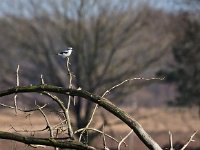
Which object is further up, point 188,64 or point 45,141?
point 188,64

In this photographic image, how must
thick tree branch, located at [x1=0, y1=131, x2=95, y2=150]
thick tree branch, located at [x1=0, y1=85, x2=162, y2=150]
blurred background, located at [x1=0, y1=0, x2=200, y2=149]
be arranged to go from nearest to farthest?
thick tree branch, located at [x1=0, y1=131, x2=95, y2=150] < thick tree branch, located at [x1=0, y1=85, x2=162, y2=150] < blurred background, located at [x1=0, y1=0, x2=200, y2=149]

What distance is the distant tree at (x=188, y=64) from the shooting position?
42125 millimetres

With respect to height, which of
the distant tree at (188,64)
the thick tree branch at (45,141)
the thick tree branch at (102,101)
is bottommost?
the thick tree branch at (45,141)

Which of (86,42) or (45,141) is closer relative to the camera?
(45,141)

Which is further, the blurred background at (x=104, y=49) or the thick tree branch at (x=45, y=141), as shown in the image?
the blurred background at (x=104, y=49)

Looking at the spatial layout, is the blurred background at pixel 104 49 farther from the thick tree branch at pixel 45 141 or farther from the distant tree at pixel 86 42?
the thick tree branch at pixel 45 141

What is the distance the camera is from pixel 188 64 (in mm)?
42875

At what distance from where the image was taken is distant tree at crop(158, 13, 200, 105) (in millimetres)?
42125

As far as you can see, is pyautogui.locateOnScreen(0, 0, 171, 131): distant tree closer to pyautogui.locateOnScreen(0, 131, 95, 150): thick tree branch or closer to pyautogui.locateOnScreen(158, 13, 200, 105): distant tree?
pyautogui.locateOnScreen(158, 13, 200, 105): distant tree

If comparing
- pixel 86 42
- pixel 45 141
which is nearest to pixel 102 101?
pixel 45 141

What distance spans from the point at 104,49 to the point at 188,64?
477cm

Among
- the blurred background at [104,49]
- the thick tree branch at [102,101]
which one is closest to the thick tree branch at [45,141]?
the thick tree branch at [102,101]

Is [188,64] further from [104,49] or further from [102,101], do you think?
[102,101]

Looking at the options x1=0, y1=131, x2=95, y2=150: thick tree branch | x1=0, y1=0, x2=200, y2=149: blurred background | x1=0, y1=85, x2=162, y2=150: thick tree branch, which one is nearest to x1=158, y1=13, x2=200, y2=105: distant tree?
x1=0, y1=0, x2=200, y2=149: blurred background
